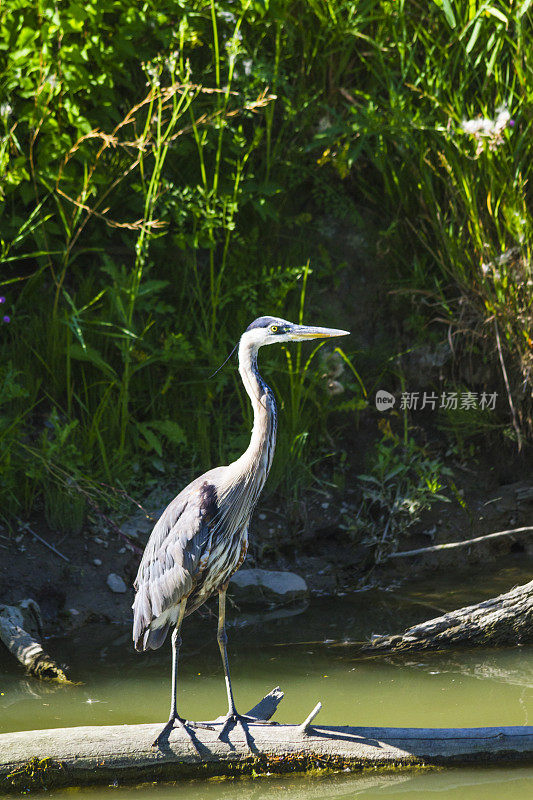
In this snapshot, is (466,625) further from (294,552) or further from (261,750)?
(261,750)

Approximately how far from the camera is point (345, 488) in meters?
5.06

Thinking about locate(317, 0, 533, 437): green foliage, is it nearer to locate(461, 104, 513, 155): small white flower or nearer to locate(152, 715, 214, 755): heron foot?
locate(461, 104, 513, 155): small white flower

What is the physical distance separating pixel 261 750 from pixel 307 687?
2.40 ft

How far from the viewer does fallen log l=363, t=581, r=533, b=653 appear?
3809 mm

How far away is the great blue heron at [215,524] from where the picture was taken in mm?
3209

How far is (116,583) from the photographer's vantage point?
4.37 meters

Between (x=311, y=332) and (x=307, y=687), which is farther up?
(x=311, y=332)

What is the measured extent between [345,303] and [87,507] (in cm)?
201

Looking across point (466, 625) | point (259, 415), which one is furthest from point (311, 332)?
point (466, 625)

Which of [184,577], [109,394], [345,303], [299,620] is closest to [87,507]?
[109,394]

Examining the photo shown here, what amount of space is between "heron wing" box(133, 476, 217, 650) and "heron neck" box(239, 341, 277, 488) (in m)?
0.20

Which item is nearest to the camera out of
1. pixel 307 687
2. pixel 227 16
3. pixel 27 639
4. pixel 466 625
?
pixel 307 687

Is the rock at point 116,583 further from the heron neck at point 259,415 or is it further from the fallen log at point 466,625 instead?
the heron neck at point 259,415

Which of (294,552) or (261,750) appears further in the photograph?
(294,552)
